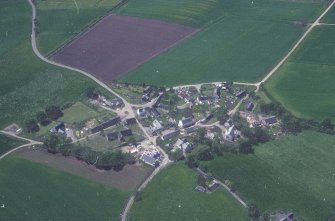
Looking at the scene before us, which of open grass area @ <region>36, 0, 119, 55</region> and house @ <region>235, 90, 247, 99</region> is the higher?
house @ <region>235, 90, 247, 99</region>

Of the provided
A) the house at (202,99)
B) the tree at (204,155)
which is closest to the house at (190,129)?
the tree at (204,155)

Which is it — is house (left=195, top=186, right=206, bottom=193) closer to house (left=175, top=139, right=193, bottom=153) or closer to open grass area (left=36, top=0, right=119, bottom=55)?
house (left=175, top=139, right=193, bottom=153)

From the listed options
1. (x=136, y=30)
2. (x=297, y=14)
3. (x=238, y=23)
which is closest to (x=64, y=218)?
(x=136, y=30)

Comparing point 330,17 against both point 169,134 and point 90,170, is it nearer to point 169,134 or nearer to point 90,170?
point 169,134

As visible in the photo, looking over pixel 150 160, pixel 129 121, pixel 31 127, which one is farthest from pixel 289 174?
pixel 31 127

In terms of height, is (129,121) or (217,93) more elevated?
(217,93)

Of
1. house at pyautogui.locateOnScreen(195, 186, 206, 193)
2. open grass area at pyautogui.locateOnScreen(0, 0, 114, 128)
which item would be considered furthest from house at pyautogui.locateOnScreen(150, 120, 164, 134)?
open grass area at pyautogui.locateOnScreen(0, 0, 114, 128)

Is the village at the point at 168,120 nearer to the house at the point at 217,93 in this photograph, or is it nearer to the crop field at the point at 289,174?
the house at the point at 217,93
